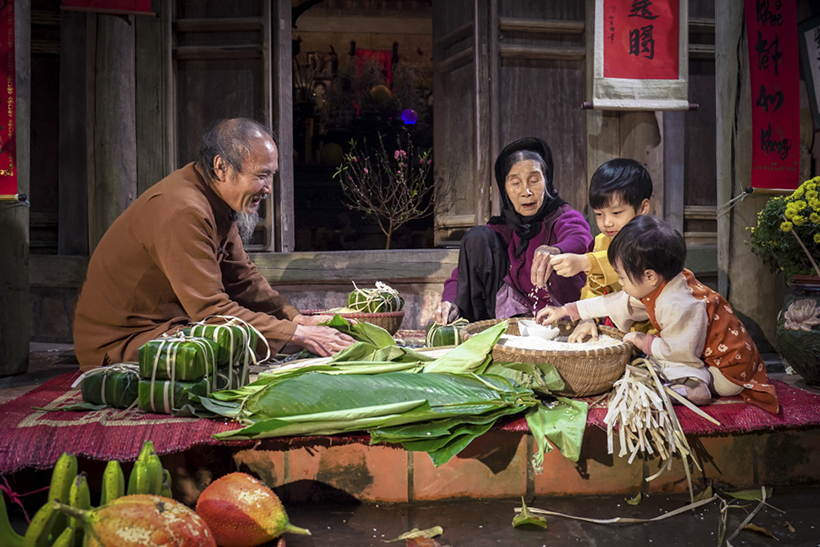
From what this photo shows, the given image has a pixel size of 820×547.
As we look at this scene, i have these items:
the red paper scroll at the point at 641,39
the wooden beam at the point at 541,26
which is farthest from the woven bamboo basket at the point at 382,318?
the wooden beam at the point at 541,26

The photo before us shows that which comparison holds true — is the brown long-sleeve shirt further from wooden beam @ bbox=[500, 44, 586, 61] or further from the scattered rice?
wooden beam @ bbox=[500, 44, 586, 61]

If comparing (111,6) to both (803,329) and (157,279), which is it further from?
(803,329)

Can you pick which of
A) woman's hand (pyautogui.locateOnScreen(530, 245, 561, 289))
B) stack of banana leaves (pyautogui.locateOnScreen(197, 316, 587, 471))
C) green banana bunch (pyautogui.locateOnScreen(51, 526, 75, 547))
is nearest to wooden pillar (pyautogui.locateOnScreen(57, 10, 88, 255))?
stack of banana leaves (pyautogui.locateOnScreen(197, 316, 587, 471))

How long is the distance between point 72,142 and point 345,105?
12.4 feet

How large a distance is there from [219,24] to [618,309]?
417 cm

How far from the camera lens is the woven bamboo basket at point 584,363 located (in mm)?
2234

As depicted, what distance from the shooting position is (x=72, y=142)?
5.28 metres

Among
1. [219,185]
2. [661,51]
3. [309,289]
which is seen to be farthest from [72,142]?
[661,51]

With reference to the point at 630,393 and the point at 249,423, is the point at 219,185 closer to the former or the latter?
the point at 249,423

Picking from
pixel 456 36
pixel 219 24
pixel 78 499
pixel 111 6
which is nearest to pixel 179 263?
pixel 78 499

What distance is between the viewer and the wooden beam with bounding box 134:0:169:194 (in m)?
4.96

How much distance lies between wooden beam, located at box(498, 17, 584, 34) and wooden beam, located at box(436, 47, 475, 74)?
1.09 feet

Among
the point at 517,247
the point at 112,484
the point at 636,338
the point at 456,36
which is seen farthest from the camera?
the point at 456,36

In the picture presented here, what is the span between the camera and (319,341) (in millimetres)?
2758
